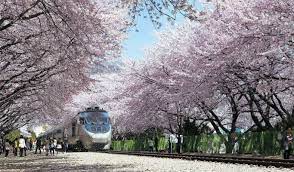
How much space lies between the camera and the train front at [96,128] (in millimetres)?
40000

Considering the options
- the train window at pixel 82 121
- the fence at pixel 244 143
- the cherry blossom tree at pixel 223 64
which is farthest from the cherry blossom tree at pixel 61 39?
the train window at pixel 82 121

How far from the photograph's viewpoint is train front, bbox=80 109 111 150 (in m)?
40.0

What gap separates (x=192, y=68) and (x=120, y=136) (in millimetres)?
36716

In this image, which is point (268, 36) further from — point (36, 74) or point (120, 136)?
point (120, 136)

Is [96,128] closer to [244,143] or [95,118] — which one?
[95,118]

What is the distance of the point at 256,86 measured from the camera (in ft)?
90.2

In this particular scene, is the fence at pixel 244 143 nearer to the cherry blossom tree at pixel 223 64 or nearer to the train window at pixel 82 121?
the cherry blossom tree at pixel 223 64

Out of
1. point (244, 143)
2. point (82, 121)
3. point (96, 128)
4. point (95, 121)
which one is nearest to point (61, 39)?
point (244, 143)

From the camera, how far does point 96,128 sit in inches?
1582

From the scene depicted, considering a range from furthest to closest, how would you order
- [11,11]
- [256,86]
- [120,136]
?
[120,136] < [256,86] < [11,11]

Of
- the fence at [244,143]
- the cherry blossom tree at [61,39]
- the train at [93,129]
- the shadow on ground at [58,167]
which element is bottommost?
the shadow on ground at [58,167]

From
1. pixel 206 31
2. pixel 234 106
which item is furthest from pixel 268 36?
pixel 234 106

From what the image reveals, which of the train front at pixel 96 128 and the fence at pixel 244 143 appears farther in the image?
the train front at pixel 96 128

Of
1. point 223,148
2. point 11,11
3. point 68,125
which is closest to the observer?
point 11,11
